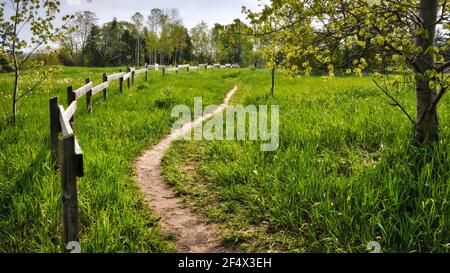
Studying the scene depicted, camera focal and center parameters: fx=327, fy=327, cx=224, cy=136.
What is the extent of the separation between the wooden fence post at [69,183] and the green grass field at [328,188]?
174 cm

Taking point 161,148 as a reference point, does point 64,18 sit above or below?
above

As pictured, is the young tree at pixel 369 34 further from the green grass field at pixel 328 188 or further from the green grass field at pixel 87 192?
the green grass field at pixel 87 192

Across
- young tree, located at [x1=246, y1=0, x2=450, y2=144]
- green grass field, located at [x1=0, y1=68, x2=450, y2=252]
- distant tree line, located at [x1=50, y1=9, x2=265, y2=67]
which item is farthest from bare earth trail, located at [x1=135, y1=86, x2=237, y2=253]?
distant tree line, located at [x1=50, y1=9, x2=265, y2=67]

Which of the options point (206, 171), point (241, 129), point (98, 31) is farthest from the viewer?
point (98, 31)

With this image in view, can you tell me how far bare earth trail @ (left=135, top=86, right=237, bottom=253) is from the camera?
3920 mm

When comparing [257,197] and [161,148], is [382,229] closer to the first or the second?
[257,197]

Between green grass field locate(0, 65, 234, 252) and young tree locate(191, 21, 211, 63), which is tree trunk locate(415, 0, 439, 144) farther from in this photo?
young tree locate(191, 21, 211, 63)

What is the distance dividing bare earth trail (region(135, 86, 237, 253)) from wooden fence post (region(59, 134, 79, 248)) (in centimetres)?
124

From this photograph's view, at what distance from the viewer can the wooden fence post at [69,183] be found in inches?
116

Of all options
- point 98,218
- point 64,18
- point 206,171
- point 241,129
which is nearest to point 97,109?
point 64,18

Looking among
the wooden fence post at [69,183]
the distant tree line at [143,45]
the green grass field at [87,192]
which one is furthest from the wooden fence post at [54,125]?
the distant tree line at [143,45]

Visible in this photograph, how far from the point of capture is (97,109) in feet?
34.1

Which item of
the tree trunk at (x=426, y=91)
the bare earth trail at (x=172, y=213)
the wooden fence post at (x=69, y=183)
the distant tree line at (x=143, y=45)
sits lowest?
the bare earth trail at (x=172, y=213)
